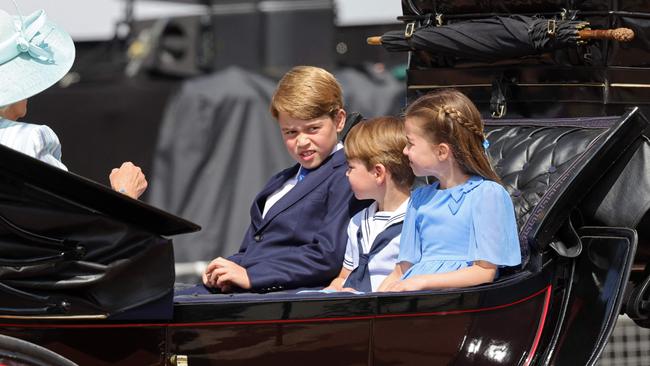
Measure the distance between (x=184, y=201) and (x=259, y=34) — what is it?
4.84ft

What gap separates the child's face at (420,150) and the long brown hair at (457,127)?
14mm

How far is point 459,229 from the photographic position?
3.18 meters

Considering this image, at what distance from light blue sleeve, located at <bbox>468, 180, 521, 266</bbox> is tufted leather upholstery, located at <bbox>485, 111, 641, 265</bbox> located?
81 mm

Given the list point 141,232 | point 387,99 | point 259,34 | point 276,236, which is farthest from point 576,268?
point 259,34

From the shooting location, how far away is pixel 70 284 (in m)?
2.70

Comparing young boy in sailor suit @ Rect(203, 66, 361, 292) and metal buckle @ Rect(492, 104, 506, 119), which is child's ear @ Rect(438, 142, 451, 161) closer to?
young boy in sailor suit @ Rect(203, 66, 361, 292)

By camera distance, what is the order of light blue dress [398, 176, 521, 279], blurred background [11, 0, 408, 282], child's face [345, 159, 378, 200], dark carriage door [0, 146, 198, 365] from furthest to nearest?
blurred background [11, 0, 408, 282] < child's face [345, 159, 378, 200] < light blue dress [398, 176, 521, 279] < dark carriage door [0, 146, 198, 365]

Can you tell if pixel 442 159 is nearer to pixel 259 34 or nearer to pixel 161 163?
pixel 161 163

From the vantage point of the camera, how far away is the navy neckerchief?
11.0 ft

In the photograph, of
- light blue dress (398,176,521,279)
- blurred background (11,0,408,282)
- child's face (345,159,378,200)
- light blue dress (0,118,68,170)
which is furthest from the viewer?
blurred background (11,0,408,282)

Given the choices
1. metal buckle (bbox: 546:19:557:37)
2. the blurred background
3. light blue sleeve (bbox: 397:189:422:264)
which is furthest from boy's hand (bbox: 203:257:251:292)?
the blurred background

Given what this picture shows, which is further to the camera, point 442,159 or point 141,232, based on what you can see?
point 442,159

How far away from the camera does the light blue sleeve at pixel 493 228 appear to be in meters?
3.09

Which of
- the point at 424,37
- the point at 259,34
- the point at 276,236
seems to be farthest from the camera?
the point at 259,34
